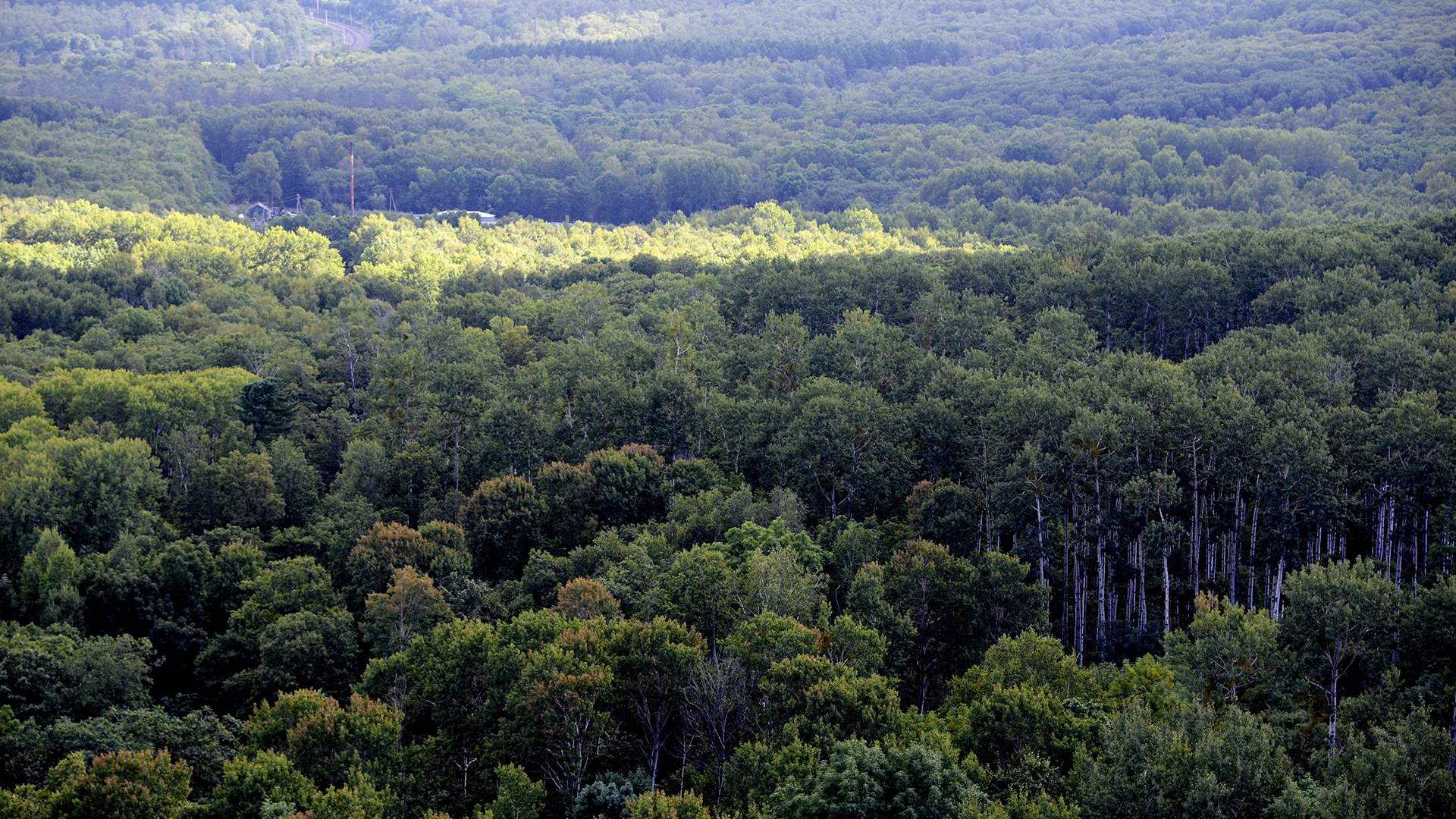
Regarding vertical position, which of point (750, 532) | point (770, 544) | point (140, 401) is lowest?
point (770, 544)

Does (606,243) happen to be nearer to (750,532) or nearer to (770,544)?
(750,532)

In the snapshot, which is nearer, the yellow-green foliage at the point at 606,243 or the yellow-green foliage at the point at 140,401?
the yellow-green foliage at the point at 140,401

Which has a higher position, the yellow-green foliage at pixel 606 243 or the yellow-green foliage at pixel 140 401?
the yellow-green foliage at pixel 140 401

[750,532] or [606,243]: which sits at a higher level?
[750,532]

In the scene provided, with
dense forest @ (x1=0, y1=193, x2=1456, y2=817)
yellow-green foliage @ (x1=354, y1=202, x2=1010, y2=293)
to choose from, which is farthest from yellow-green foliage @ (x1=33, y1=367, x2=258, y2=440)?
yellow-green foliage @ (x1=354, y1=202, x2=1010, y2=293)

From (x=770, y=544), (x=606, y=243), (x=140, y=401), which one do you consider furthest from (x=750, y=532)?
(x=606, y=243)

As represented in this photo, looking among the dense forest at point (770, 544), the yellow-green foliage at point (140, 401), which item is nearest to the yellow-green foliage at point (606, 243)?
the dense forest at point (770, 544)

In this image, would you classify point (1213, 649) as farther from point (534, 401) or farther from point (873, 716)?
point (534, 401)

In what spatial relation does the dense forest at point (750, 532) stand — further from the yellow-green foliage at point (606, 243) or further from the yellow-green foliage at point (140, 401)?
the yellow-green foliage at point (606, 243)

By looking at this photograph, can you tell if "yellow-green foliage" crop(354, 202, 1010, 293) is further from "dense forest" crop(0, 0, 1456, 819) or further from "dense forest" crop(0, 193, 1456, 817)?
Result: "dense forest" crop(0, 193, 1456, 817)

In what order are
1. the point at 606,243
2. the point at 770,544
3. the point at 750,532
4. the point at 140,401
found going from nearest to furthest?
the point at 770,544
the point at 750,532
the point at 140,401
the point at 606,243

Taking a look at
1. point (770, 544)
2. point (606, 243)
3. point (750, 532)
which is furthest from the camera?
point (606, 243)
